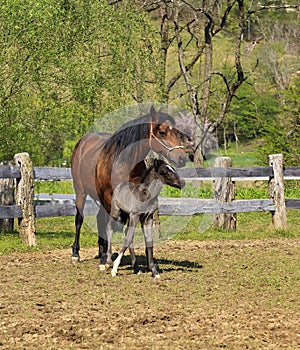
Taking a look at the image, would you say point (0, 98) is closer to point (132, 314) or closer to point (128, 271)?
point (128, 271)

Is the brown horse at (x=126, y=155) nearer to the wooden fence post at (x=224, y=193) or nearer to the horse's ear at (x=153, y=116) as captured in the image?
the horse's ear at (x=153, y=116)

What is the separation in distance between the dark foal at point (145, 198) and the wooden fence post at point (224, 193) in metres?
5.38

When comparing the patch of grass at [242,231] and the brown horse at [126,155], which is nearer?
the brown horse at [126,155]

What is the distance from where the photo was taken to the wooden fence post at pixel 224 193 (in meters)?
14.8

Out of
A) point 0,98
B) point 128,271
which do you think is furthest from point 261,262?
point 0,98

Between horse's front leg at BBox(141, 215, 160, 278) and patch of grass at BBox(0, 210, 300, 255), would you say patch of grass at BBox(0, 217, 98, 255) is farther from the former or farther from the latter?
horse's front leg at BBox(141, 215, 160, 278)

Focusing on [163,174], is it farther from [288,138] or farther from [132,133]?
[288,138]

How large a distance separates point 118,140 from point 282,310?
364 centimetres

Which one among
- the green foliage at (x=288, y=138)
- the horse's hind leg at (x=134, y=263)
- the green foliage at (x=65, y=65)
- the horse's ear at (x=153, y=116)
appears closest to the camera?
the horse's ear at (x=153, y=116)

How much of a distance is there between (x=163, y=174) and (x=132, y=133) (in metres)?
0.73

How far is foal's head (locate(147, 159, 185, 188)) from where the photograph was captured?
9.45 meters

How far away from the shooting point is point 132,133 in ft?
30.8

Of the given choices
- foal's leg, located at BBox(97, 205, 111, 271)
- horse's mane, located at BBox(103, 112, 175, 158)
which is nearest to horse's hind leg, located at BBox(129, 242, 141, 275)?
foal's leg, located at BBox(97, 205, 111, 271)

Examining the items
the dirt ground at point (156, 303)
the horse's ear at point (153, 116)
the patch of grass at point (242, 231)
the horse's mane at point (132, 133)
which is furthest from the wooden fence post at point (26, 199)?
the horse's ear at point (153, 116)
